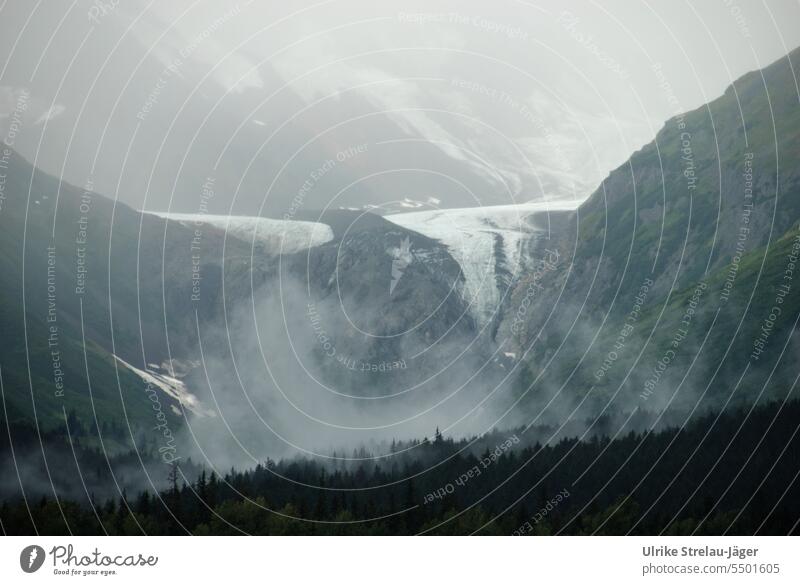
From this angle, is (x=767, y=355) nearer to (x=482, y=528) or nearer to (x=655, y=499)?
(x=655, y=499)
